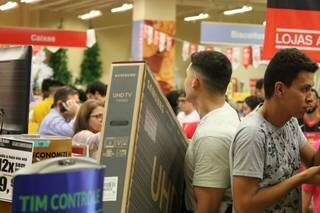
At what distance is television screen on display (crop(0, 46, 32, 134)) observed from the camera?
A: 8.08 ft

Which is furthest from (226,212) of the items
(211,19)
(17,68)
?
(211,19)

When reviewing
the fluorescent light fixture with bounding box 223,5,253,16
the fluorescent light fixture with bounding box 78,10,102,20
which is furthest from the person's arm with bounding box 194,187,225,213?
the fluorescent light fixture with bounding box 78,10,102,20

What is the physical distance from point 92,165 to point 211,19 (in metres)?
18.4

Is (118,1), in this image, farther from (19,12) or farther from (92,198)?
(92,198)

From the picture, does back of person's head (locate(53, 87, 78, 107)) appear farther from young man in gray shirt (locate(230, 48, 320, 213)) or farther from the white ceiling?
the white ceiling

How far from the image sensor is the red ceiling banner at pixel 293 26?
14.4 feet

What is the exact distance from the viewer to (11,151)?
6.99 ft

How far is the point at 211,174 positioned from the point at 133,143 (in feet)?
1.29

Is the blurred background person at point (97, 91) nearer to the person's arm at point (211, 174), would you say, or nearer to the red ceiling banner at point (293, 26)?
the red ceiling banner at point (293, 26)

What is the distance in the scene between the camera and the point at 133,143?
85.6 inches

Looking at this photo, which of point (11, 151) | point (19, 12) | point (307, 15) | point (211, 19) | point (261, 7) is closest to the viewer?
point (11, 151)

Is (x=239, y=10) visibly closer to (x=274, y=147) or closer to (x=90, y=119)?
(x=90, y=119)

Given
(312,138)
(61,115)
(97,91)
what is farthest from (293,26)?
(97,91)

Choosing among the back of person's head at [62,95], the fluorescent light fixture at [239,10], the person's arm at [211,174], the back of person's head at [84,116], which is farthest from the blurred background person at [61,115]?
the fluorescent light fixture at [239,10]
